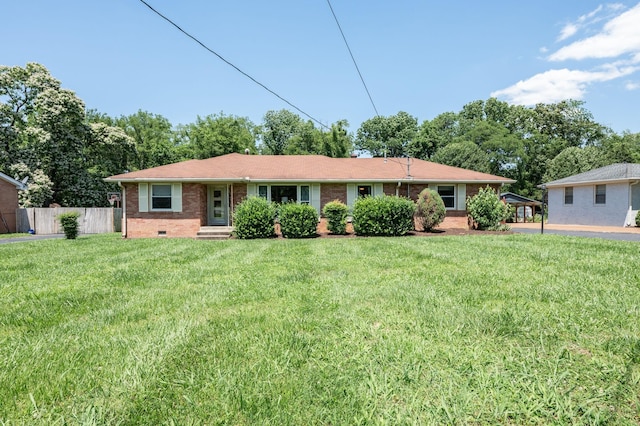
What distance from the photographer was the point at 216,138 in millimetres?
32781

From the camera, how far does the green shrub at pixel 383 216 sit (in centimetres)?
1382

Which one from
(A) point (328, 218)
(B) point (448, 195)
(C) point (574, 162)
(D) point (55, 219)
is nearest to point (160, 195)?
(A) point (328, 218)

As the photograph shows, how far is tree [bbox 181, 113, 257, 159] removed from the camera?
32.9 meters

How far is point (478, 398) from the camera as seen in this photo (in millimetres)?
2223

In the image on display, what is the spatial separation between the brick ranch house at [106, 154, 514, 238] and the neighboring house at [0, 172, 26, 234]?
419 inches

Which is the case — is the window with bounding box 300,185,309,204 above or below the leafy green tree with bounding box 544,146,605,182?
below

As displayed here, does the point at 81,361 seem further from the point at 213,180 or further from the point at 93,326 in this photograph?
the point at 213,180

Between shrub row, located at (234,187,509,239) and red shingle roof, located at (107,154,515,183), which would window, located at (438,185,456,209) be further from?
shrub row, located at (234,187,509,239)

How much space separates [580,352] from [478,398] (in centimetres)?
132

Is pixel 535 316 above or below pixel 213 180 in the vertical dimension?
below

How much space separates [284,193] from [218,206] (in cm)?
362

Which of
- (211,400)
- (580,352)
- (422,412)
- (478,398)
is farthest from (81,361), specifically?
(580,352)

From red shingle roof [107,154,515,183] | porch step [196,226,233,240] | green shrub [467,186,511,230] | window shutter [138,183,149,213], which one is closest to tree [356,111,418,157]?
red shingle roof [107,154,515,183]

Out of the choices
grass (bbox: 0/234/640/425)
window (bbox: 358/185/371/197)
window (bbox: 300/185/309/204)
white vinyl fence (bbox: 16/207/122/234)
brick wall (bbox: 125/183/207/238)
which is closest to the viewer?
grass (bbox: 0/234/640/425)
